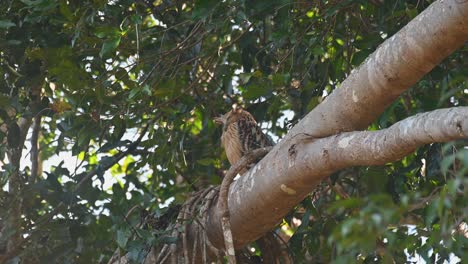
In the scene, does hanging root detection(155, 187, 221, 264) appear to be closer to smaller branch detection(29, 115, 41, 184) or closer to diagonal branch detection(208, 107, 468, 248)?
diagonal branch detection(208, 107, 468, 248)

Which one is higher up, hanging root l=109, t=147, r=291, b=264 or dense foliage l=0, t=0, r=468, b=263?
dense foliage l=0, t=0, r=468, b=263

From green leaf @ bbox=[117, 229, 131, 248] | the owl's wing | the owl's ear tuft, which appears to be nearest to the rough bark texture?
green leaf @ bbox=[117, 229, 131, 248]

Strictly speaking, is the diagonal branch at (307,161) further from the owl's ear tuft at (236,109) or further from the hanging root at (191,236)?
the owl's ear tuft at (236,109)

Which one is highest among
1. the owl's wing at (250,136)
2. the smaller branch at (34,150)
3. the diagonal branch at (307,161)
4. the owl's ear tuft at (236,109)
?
the smaller branch at (34,150)

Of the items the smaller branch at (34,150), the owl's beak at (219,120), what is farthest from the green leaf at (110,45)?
the owl's beak at (219,120)

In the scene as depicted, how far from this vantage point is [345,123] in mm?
4574

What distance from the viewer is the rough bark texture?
4031mm

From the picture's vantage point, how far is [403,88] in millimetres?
4336

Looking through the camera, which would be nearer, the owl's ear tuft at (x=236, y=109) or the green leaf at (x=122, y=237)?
the green leaf at (x=122, y=237)

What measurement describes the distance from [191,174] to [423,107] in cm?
276

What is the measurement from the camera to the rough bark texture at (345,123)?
13.2ft

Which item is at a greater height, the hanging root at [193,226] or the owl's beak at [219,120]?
the owl's beak at [219,120]

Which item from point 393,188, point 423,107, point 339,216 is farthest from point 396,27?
point 339,216

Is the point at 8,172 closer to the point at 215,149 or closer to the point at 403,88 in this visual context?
the point at 215,149
